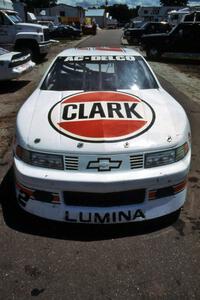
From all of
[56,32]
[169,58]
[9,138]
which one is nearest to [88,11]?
[56,32]

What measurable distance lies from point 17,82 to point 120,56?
6807 mm

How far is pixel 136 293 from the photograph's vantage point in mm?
2420

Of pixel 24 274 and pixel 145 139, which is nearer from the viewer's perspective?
pixel 24 274

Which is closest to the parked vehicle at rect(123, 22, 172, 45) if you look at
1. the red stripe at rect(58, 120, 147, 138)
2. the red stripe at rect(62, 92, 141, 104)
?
the red stripe at rect(62, 92, 141, 104)

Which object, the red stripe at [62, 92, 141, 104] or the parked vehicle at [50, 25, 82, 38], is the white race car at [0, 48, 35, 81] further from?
the parked vehicle at [50, 25, 82, 38]

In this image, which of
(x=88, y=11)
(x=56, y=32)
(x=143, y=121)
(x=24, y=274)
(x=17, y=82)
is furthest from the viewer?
(x=88, y=11)

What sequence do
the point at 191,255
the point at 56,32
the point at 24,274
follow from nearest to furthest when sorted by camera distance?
the point at 24,274 < the point at 191,255 < the point at 56,32

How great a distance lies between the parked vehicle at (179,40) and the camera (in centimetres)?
1499

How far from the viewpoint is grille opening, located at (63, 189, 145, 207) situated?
2779 mm

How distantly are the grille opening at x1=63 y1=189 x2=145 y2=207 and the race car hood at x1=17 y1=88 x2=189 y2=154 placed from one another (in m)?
0.37

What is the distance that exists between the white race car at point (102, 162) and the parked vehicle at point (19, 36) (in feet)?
40.0

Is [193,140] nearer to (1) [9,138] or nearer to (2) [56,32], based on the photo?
(1) [9,138]

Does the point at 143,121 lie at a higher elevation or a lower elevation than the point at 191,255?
higher

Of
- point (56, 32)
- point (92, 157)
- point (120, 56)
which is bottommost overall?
point (56, 32)
